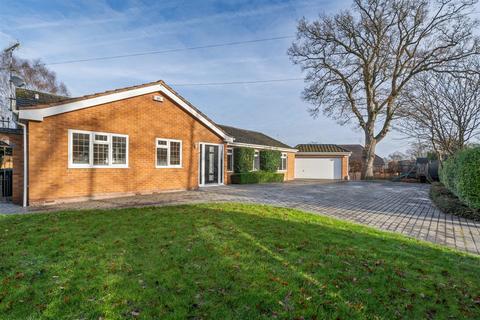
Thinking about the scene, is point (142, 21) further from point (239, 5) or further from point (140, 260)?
point (140, 260)

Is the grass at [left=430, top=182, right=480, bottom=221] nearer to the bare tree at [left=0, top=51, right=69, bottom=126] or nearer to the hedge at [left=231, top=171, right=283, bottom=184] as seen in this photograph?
the hedge at [left=231, top=171, right=283, bottom=184]

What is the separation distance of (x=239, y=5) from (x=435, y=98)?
1093 cm

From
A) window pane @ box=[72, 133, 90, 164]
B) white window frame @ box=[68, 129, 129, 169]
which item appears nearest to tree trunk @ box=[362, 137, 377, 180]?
white window frame @ box=[68, 129, 129, 169]

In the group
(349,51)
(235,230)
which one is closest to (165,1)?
(235,230)

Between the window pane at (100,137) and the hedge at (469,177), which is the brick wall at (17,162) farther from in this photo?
the hedge at (469,177)

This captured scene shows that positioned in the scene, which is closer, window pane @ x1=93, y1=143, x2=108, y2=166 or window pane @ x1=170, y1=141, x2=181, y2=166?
window pane @ x1=93, y1=143, x2=108, y2=166

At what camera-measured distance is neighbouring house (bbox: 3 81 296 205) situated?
29.5 ft

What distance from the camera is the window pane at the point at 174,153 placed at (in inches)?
516

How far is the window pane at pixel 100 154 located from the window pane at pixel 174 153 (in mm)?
3108

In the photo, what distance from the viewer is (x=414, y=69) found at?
23047 millimetres

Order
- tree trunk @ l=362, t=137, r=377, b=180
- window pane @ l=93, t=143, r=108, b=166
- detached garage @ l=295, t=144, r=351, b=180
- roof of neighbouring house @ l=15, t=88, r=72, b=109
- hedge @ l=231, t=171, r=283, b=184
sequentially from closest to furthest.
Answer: window pane @ l=93, t=143, r=108, b=166, roof of neighbouring house @ l=15, t=88, r=72, b=109, hedge @ l=231, t=171, r=283, b=184, tree trunk @ l=362, t=137, r=377, b=180, detached garage @ l=295, t=144, r=351, b=180

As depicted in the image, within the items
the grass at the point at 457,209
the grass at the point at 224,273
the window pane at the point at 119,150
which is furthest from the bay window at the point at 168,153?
the grass at the point at 457,209

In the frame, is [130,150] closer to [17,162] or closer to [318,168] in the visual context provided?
[17,162]

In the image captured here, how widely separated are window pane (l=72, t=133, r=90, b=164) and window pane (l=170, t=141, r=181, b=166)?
3773 millimetres
